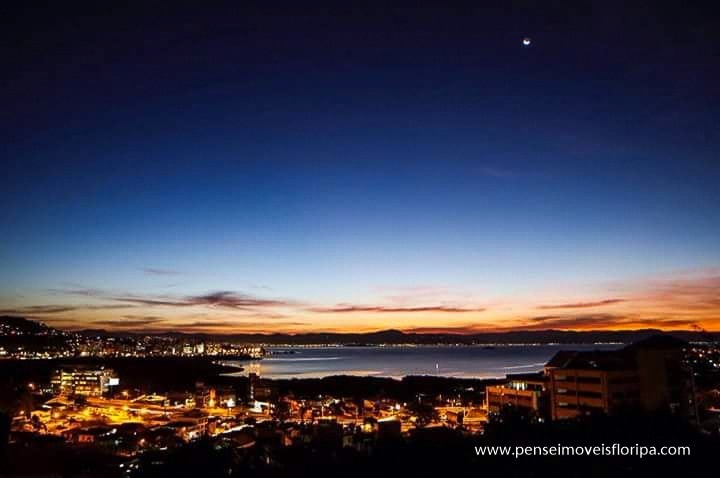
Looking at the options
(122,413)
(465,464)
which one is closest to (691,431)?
(465,464)

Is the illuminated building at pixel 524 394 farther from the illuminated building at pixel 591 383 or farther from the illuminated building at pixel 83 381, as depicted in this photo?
the illuminated building at pixel 83 381

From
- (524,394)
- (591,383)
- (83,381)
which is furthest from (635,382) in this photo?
(83,381)

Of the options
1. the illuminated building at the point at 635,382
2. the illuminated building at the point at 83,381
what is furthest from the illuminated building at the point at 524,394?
the illuminated building at the point at 83,381

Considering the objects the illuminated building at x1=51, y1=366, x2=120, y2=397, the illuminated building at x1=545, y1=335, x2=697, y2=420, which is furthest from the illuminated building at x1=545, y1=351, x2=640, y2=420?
the illuminated building at x1=51, y1=366, x2=120, y2=397

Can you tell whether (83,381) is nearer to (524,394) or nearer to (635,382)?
(524,394)

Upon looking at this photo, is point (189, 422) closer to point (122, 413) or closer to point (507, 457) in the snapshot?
point (122, 413)

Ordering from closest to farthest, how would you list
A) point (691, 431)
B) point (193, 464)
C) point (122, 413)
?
point (193, 464), point (691, 431), point (122, 413)

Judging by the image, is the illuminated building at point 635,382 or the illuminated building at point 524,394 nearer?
the illuminated building at point 635,382

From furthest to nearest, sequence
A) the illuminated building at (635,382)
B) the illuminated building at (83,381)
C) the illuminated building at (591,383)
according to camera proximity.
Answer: the illuminated building at (83,381) < the illuminated building at (591,383) < the illuminated building at (635,382)

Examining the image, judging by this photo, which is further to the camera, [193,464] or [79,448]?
[79,448]
